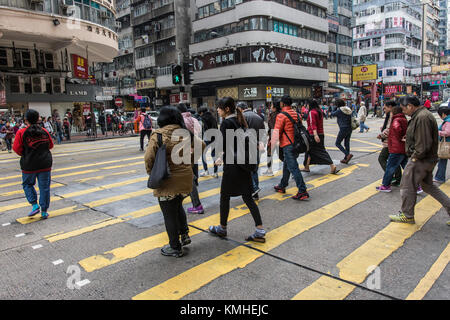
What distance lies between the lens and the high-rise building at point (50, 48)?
67.1ft

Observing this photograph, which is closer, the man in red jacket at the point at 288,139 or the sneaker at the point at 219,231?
the sneaker at the point at 219,231

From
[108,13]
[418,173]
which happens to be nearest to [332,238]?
[418,173]

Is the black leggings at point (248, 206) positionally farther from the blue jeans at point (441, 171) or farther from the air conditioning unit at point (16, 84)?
the air conditioning unit at point (16, 84)

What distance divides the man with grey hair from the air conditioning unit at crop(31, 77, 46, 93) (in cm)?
2666

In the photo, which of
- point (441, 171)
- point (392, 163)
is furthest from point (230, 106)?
point (441, 171)

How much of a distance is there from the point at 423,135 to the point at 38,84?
27.1 m

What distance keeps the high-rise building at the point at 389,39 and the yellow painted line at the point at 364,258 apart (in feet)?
195

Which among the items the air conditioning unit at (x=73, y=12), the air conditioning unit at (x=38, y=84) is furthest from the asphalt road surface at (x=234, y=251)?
the air conditioning unit at (x=38, y=84)

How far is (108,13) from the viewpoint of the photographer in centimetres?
2677

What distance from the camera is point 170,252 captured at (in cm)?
392

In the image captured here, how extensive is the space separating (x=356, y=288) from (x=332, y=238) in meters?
1.20

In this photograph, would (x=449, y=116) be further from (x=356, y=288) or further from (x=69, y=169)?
(x=69, y=169)

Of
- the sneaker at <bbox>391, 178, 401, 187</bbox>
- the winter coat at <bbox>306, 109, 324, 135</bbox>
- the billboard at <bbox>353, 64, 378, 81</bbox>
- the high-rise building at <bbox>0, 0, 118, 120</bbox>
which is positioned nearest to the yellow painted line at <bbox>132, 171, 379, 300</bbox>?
the sneaker at <bbox>391, 178, 401, 187</bbox>
